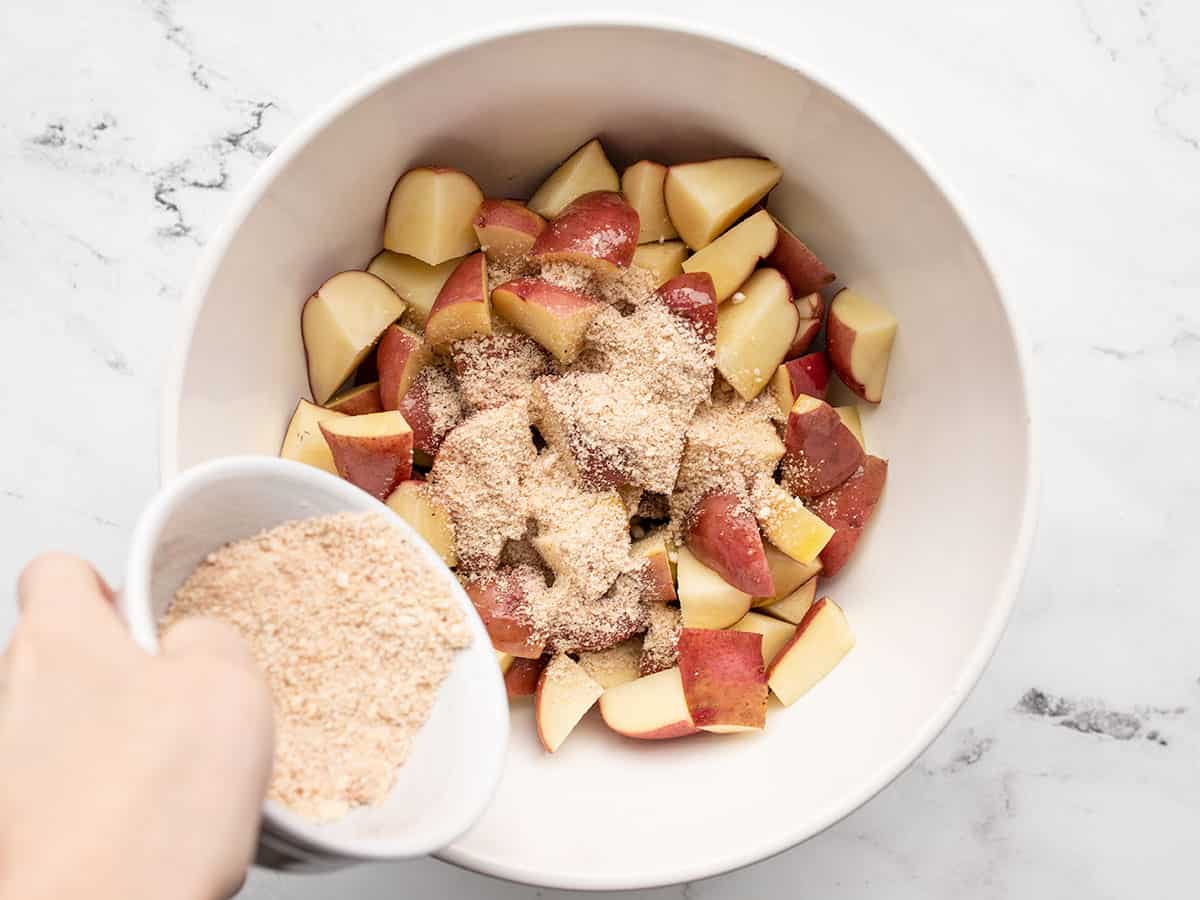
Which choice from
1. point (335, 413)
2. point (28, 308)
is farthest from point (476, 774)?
point (28, 308)

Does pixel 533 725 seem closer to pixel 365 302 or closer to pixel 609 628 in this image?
pixel 609 628

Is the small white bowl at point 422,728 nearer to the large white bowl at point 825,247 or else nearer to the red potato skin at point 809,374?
the large white bowl at point 825,247

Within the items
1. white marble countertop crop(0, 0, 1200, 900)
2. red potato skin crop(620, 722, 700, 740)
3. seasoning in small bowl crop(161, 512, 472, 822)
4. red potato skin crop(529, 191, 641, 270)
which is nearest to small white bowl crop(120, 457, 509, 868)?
seasoning in small bowl crop(161, 512, 472, 822)

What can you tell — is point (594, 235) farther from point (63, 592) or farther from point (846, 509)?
point (63, 592)

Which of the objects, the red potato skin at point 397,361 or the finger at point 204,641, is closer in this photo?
the finger at point 204,641

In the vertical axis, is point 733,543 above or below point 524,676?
above

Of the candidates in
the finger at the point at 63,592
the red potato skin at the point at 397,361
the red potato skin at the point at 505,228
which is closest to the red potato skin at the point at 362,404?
the red potato skin at the point at 397,361

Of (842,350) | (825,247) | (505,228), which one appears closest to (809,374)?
(842,350)
